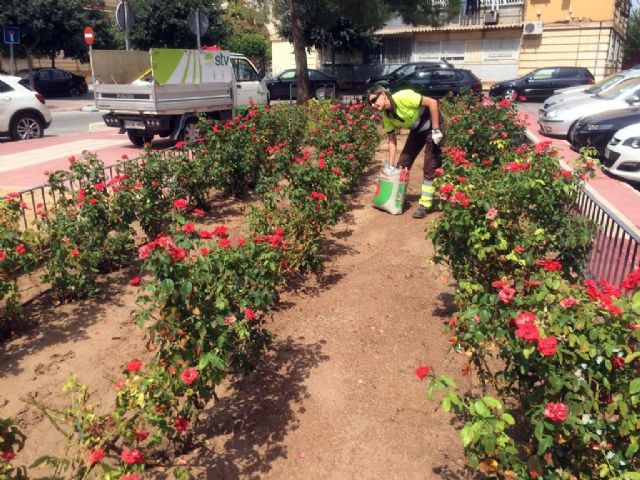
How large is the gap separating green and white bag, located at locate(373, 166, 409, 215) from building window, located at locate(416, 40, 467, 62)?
2823 centimetres

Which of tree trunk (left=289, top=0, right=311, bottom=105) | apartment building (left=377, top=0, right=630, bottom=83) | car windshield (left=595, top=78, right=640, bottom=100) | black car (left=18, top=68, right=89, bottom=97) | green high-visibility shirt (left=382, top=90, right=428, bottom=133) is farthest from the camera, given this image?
apartment building (left=377, top=0, right=630, bottom=83)

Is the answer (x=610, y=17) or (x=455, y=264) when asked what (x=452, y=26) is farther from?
(x=455, y=264)

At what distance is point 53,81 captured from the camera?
2838 cm

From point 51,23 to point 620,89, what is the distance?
26474 mm

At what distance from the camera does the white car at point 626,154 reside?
864cm

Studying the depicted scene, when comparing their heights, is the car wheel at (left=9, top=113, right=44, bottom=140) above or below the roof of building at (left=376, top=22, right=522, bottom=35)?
below

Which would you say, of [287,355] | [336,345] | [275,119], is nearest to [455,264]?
[336,345]

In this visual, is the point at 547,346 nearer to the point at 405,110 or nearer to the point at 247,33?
the point at 405,110

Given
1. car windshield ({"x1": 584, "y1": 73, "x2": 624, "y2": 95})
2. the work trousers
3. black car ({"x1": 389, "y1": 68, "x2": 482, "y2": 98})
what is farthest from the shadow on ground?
black car ({"x1": 389, "y1": 68, "x2": 482, "y2": 98})

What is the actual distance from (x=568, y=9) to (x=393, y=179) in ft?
94.0

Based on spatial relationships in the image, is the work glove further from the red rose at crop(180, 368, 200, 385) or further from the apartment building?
the apartment building

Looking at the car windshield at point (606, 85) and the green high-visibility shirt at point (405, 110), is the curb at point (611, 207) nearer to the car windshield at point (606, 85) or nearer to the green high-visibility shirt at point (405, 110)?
the green high-visibility shirt at point (405, 110)

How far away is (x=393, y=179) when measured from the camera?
6.58m

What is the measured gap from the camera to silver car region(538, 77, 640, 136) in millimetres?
12078
